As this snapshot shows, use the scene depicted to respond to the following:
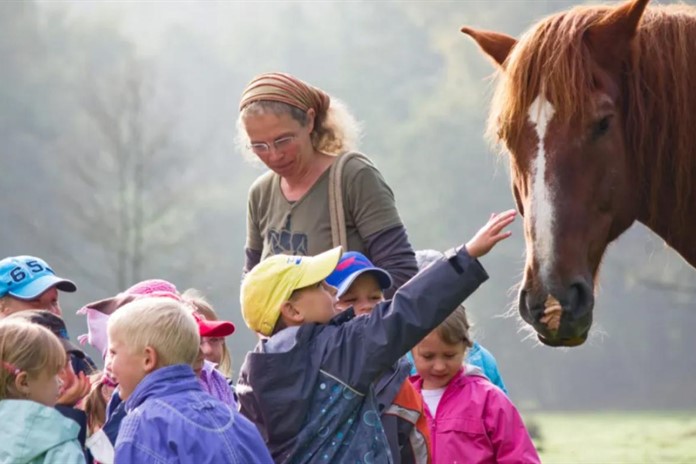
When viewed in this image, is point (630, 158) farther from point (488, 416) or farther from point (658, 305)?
point (658, 305)

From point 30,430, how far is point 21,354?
0.25 m

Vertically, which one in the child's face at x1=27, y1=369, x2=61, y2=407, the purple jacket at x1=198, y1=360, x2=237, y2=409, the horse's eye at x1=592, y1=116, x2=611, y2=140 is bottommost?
the purple jacket at x1=198, y1=360, x2=237, y2=409

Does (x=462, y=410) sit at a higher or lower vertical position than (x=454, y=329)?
lower

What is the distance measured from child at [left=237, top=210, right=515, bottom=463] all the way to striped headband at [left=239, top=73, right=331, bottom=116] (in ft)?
3.00

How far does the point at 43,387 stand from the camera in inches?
142

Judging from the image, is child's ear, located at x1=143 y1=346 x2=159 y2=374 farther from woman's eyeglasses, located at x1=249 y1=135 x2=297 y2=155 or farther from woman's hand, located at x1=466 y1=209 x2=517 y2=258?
woman's eyeglasses, located at x1=249 y1=135 x2=297 y2=155

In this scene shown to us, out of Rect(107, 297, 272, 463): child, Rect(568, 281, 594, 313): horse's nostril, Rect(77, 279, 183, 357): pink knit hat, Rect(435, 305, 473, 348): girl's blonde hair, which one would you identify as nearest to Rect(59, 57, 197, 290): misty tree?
Rect(77, 279, 183, 357): pink knit hat

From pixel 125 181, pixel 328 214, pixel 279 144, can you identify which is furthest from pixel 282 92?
pixel 125 181

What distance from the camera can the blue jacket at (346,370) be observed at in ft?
11.1

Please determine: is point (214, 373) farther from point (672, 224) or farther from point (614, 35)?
point (614, 35)

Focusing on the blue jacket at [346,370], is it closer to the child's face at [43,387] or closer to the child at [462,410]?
the child's face at [43,387]

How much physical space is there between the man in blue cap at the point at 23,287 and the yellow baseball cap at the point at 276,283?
1425mm

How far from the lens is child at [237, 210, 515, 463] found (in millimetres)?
3389

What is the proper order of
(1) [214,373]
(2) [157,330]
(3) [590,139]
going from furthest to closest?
(1) [214,373], (3) [590,139], (2) [157,330]
